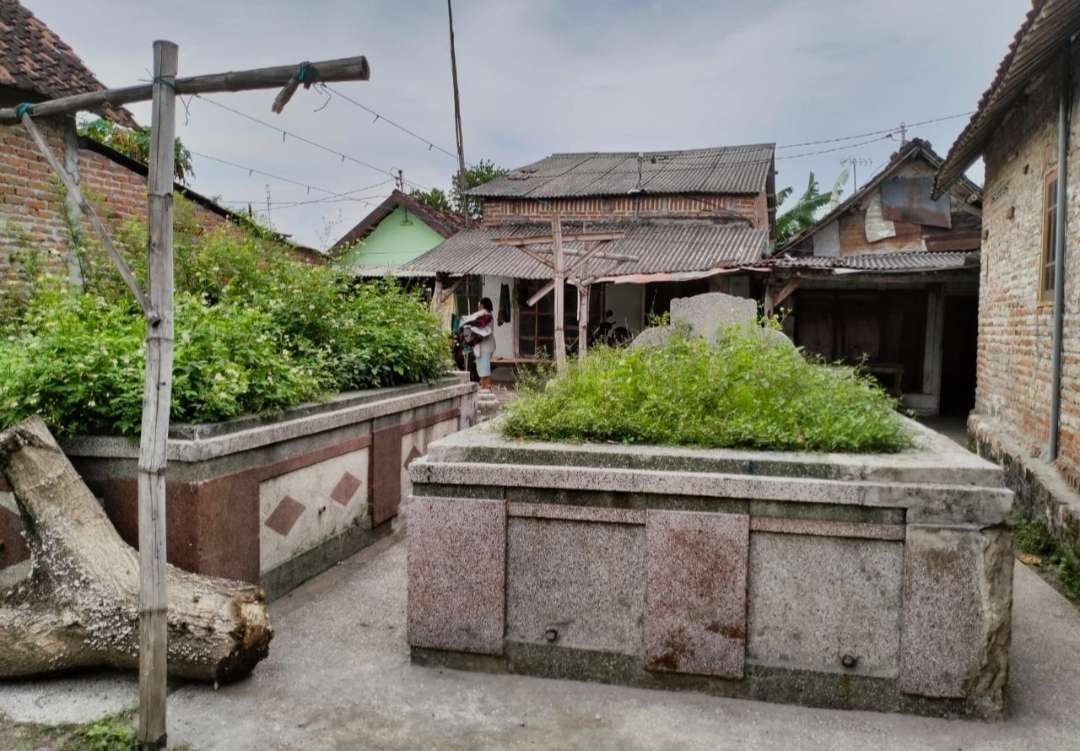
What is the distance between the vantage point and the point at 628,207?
672 inches

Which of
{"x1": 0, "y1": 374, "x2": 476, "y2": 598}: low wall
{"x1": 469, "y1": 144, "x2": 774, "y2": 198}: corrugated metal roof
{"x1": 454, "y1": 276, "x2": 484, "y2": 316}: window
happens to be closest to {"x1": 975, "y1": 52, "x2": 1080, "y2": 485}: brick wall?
{"x1": 0, "y1": 374, "x2": 476, "y2": 598}: low wall

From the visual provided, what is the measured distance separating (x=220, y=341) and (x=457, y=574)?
7.35 ft

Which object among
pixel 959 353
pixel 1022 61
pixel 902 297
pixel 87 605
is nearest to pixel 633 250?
pixel 902 297

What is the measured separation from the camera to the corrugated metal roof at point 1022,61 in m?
5.05

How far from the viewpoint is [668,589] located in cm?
351

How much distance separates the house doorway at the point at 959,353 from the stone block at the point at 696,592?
12002 mm

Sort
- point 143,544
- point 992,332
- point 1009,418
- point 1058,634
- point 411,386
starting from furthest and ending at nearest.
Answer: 1. point 992,332
2. point 1009,418
3. point 411,386
4. point 1058,634
5. point 143,544

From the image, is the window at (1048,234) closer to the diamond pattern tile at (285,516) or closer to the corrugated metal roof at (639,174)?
the diamond pattern tile at (285,516)

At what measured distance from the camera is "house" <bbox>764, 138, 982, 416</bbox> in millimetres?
13469

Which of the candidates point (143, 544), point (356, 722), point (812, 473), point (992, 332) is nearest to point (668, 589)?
point (812, 473)

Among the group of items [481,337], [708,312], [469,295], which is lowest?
[481,337]

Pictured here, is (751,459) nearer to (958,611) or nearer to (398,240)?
(958,611)

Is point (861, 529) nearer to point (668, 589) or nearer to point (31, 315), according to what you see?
point (668, 589)

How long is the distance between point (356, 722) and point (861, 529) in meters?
2.28
